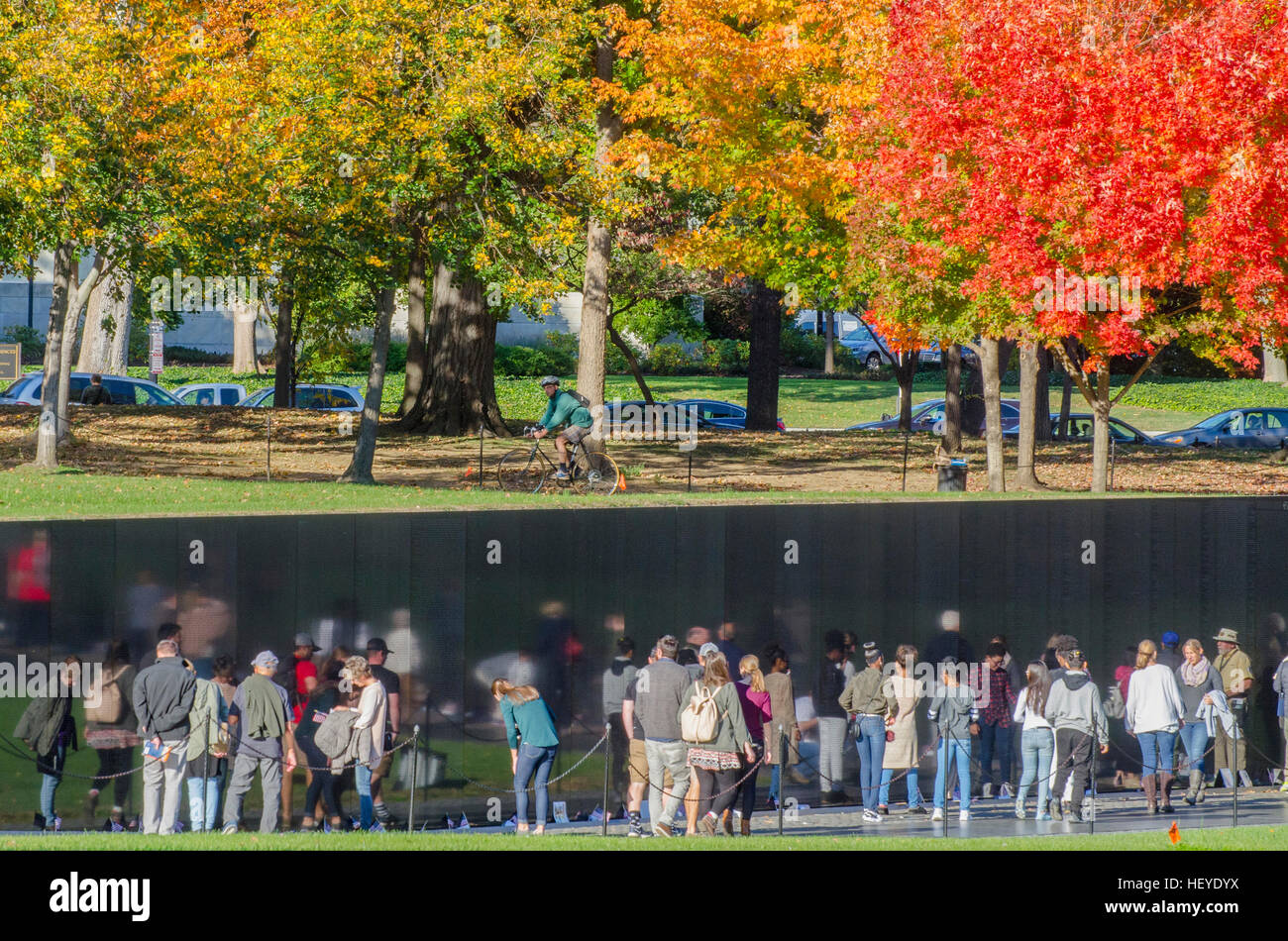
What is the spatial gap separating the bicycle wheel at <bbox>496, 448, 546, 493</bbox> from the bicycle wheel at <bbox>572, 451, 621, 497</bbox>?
43 cm

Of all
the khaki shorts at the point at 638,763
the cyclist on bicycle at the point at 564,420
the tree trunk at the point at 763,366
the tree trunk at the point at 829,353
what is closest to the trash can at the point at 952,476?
the cyclist on bicycle at the point at 564,420

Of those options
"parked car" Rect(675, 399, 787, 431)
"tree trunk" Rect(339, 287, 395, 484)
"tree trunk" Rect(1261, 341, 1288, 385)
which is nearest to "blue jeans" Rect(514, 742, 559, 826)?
"tree trunk" Rect(339, 287, 395, 484)

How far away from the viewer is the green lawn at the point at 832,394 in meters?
44.1

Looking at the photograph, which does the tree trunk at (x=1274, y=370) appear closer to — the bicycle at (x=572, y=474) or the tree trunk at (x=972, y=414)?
the tree trunk at (x=972, y=414)

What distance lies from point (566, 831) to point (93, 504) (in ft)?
19.4

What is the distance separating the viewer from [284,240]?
1975 centimetres

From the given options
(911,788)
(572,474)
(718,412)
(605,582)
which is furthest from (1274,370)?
(605,582)

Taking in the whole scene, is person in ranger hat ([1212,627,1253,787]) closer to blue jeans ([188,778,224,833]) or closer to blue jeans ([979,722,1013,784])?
blue jeans ([979,722,1013,784])

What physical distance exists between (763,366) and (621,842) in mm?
23837

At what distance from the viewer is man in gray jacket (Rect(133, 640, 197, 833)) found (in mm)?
11469

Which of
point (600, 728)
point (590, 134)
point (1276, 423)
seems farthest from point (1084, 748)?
point (1276, 423)

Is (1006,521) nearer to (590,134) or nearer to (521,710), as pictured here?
(521,710)

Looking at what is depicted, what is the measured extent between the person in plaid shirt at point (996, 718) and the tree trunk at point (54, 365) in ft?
39.5

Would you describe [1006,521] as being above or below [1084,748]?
above
